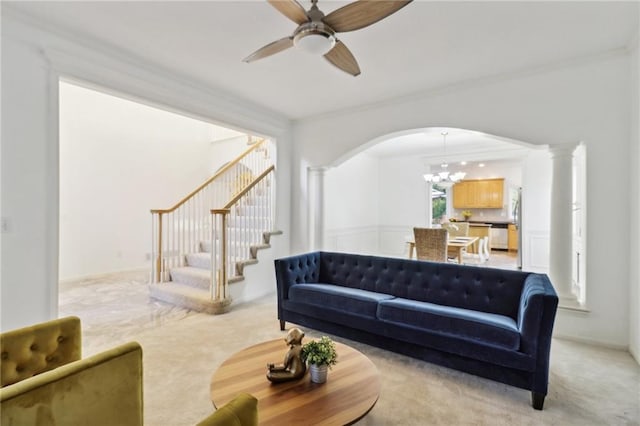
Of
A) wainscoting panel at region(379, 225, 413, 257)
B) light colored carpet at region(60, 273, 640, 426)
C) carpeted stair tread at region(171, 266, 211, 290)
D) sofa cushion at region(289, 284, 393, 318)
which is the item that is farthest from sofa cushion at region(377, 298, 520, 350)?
wainscoting panel at region(379, 225, 413, 257)

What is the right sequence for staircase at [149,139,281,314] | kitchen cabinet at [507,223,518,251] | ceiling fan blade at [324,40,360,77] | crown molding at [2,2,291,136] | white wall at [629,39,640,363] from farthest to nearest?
kitchen cabinet at [507,223,518,251] < staircase at [149,139,281,314] < white wall at [629,39,640,363] < crown molding at [2,2,291,136] < ceiling fan blade at [324,40,360,77]

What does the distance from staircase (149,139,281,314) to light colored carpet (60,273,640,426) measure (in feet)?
1.82

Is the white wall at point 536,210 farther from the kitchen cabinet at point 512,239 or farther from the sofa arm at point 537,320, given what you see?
the sofa arm at point 537,320

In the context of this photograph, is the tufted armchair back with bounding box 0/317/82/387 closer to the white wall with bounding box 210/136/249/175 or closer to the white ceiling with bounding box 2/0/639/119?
the white ceiling with bounding box 2/0/639/119

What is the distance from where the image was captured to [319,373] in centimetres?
175

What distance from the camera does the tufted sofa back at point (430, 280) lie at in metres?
2.77

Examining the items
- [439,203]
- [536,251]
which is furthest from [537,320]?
[439,203]

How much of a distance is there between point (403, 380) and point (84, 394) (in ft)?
6.87

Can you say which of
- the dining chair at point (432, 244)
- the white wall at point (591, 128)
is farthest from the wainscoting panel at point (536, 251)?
the white wall at point (591, 128)

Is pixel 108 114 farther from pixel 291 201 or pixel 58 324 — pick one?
pixel 58 324

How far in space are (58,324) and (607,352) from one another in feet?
14.3

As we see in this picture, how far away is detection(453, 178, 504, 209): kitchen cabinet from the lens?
979 centimetres

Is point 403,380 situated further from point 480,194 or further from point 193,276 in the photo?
point 480,194

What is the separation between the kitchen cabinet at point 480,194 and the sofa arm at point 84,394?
1066 cm
